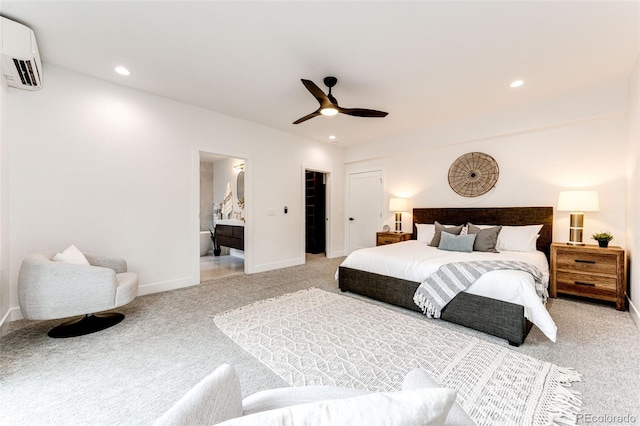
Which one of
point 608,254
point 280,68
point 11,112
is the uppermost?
point 280,68

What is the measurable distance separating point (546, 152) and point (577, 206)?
1.02 meters

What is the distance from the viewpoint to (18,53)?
7.25 feet

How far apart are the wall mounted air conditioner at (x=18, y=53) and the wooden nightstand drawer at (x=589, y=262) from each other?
584 cm

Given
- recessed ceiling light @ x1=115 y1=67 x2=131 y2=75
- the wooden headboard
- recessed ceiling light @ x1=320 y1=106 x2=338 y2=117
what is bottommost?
the wooden headboard

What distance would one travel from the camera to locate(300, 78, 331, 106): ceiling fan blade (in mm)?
2728

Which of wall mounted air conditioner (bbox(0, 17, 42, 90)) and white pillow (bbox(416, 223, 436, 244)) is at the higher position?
wall mounted air conditioner (bbox(0, 17, 42, 90))

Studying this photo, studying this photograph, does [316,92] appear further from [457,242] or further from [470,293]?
[457,242]

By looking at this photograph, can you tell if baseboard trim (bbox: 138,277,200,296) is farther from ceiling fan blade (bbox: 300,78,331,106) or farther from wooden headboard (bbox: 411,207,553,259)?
wooden headboard (bbox: 411,207,553,259)

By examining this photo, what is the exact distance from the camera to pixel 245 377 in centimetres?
181

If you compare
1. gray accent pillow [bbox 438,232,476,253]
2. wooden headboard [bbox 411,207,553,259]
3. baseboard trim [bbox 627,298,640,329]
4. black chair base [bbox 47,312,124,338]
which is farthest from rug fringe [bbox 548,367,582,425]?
black chair base [bbox 47,312,124,338]

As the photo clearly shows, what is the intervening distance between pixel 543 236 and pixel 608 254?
2.81 ft

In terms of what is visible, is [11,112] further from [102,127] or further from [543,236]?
[543,236]

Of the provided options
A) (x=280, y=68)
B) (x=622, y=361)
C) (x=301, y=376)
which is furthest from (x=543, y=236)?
(x=280, y=68)

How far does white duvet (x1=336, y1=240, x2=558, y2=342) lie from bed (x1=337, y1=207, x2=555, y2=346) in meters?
0.05
